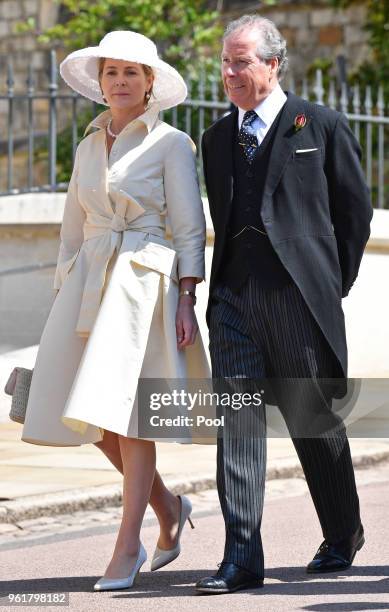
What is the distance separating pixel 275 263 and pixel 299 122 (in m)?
0.49

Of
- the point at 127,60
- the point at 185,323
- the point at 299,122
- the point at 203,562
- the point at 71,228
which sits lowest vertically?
the point at 203,562

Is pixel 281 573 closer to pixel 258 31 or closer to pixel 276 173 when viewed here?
pixel 276 173

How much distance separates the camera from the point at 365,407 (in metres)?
10.5

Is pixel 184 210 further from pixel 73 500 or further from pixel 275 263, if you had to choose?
Answer: pixel 73 500

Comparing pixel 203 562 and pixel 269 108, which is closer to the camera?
pixel 269 108

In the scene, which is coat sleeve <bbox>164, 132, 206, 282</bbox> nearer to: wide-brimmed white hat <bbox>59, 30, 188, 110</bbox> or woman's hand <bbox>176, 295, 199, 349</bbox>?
woman's hand <bbox>176, 295, 199, 349</bbox>

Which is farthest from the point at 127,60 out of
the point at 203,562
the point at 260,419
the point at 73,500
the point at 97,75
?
the point at 73,500

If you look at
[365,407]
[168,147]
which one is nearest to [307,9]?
[365,407]

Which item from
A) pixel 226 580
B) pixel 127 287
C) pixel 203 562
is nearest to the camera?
pixel 226 580

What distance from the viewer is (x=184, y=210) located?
5.44 meters

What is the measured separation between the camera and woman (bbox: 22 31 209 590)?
5324 mm

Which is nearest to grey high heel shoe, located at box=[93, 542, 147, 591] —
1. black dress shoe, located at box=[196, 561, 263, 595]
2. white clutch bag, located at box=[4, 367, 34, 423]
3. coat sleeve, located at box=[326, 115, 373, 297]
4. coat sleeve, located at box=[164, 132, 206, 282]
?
black dress shoe, located at box=[196, 561, 263, 595]

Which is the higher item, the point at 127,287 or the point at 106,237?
the point at 106,237

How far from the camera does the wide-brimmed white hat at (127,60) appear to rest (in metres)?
5.48
